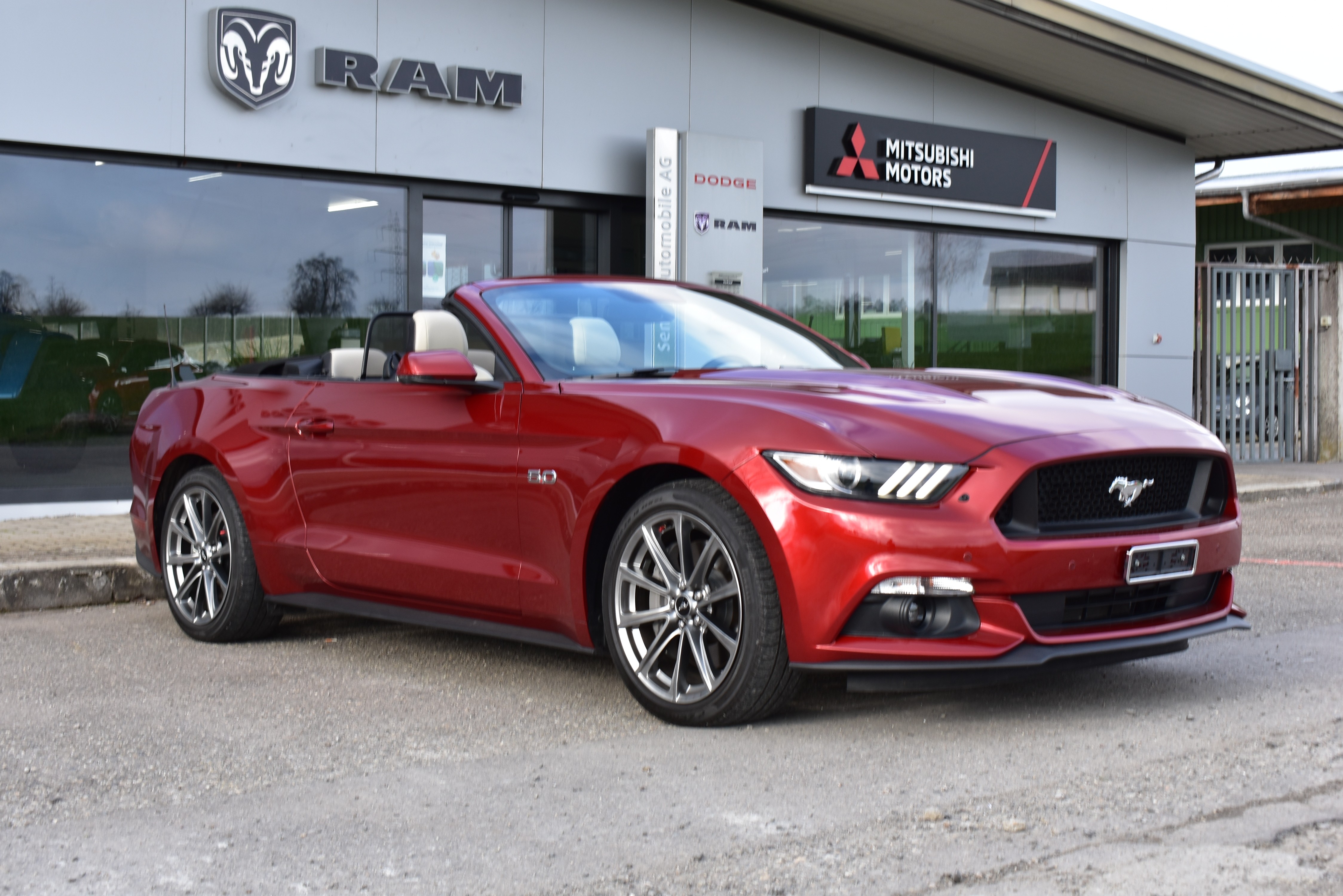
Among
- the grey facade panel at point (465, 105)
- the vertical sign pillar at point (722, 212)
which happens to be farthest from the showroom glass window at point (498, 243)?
the vertical sign pillar at point (722, 212)

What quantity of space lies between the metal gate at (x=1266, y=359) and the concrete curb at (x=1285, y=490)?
10.9ft

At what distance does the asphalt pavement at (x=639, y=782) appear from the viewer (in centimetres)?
307

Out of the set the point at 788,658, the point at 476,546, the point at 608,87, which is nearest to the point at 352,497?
the point at 476,546

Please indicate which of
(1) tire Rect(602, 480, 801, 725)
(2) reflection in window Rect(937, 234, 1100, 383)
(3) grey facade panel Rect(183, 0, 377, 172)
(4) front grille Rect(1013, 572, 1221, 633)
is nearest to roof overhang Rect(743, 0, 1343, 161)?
(2) reflection in window Rect(937, 234, 1100, 383)

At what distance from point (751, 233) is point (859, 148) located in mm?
1965

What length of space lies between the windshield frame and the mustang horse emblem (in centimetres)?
127

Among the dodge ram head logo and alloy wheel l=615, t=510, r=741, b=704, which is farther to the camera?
the dodge ram head logo

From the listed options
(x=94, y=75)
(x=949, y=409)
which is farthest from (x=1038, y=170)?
(x=949, y=409)

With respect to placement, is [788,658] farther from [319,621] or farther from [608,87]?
[608,87]

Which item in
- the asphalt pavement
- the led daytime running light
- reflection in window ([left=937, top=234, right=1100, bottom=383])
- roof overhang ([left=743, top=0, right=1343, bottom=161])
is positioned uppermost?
→ roof overhang ([left=743, top=0, right=1343, bottom=161])

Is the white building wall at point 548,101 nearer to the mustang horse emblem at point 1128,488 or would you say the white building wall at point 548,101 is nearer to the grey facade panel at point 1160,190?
the grey facade panel at point 1160,190

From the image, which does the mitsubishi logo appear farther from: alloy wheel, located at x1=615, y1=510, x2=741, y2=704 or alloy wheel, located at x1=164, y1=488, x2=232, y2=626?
alloy wheel, located at x1=615, y1=510, x2=741, y2=704

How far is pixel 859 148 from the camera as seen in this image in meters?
14.6

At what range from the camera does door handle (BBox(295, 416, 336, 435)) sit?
5.57m
